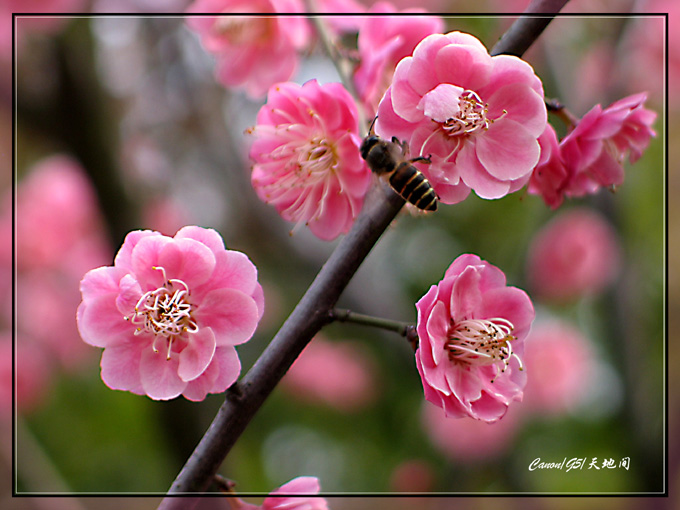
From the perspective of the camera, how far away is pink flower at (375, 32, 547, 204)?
0.50m

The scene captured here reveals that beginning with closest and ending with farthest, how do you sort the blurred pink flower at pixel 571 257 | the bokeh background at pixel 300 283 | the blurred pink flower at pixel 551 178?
the blurred pink flower at pixel 551 178 < the bokeh background at pixel 300 283 < the blurred pink flower at pixel 571 257

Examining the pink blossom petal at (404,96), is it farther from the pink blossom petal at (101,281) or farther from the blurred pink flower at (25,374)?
the blurred pink flower at (25,374)

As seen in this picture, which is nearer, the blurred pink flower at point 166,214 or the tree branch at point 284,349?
the tree branch at point 284,349

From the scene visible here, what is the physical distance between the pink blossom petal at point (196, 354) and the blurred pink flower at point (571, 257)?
4.90 feet

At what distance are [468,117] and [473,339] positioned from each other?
0.21 metres

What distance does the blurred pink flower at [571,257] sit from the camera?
1.76m

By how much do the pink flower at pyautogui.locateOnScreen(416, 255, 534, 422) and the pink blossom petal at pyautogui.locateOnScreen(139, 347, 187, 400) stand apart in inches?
8.6

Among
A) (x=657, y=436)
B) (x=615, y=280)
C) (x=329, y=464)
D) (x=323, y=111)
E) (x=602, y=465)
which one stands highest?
(x=323, y=111)

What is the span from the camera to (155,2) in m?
1.79

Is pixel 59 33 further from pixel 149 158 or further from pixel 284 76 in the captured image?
pixel 284 76

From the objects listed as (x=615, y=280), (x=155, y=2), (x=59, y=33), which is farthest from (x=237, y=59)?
(x=615, y=280)

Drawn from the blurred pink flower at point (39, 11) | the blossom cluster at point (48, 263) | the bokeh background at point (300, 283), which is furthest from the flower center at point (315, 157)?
the blossom cluster at point (48, 263)

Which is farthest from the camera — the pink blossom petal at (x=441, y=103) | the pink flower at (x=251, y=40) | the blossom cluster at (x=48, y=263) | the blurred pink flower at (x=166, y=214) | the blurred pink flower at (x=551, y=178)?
the blurred pink flower at (x=166, y=214)

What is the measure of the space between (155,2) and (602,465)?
174 cm
